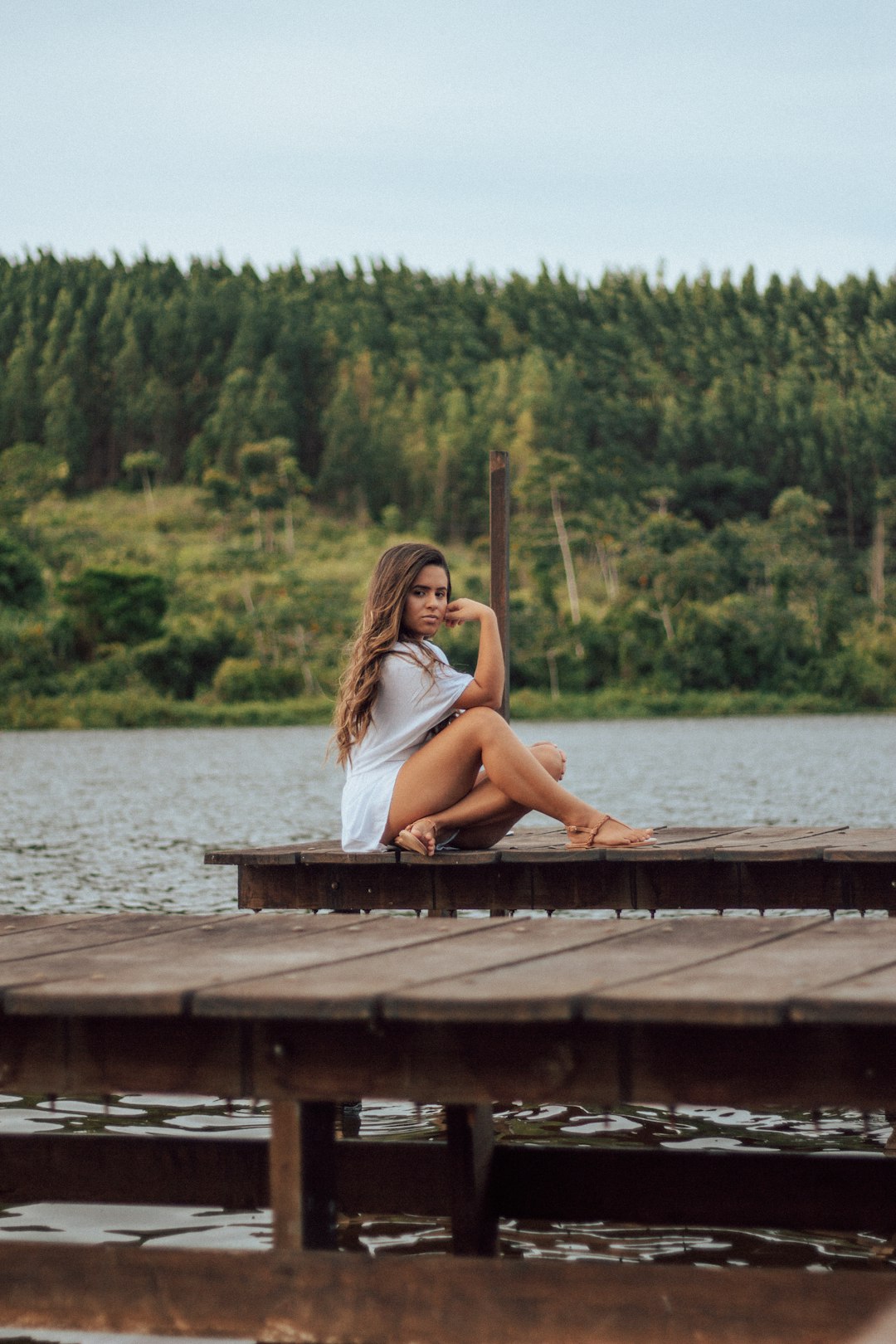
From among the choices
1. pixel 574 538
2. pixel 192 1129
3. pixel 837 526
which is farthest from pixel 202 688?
pixel 192 1129

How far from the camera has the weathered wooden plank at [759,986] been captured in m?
2.47

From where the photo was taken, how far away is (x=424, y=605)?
5.44 metres

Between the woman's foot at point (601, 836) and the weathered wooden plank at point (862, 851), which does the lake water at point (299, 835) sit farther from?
the woman's foot at point (601, 836)

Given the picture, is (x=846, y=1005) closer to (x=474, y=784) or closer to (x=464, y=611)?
(x=474, y=784)

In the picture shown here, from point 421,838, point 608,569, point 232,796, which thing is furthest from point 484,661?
point 608,569

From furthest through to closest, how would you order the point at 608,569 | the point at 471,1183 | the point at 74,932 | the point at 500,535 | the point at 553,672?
the point at 608,569 < the point at 553,672 < the point at 500,535 < the point at 471,1183 < the point at 74,932

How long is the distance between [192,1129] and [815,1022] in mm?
3779

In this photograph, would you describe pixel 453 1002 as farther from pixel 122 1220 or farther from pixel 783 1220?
pixel 122 1220

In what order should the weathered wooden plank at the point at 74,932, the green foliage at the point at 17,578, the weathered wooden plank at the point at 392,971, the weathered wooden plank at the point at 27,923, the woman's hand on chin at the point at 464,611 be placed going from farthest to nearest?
the green foliage at the point at 17,578
the woman's hand on chin at the point at 464,611
the weathered wooden plank at the point at 27,923
the weathered wooden plank at the point at 74,932
the weathered wooden plank at the point at 392,971

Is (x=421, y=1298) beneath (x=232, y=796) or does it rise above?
above

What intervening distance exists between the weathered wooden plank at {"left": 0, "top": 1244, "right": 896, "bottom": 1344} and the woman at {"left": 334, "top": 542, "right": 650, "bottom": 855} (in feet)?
7.55

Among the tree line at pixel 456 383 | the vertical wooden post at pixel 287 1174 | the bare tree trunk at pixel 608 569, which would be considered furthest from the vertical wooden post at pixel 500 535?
the tree line at pixel 456 383

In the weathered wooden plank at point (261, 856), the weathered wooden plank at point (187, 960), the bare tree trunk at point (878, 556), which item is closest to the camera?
the weathered wooden plank at point (187, 960)

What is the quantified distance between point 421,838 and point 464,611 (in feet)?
2.66
